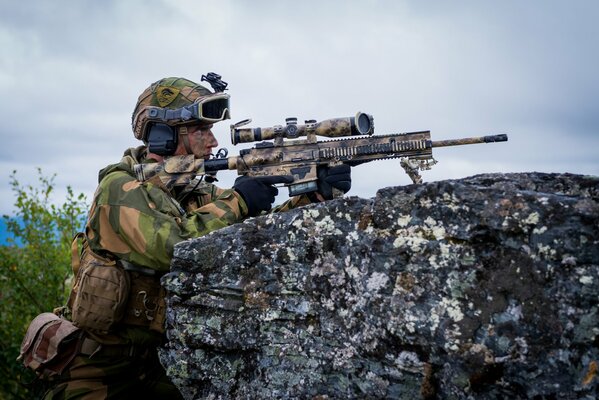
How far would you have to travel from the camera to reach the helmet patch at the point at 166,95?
5.78 m

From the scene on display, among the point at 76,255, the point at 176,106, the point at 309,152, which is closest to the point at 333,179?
the point at 309,152

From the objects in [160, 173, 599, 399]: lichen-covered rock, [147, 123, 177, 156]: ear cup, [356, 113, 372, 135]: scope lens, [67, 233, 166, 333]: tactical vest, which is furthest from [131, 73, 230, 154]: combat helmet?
[160, 173, 599, 399]: lichen-covered rock

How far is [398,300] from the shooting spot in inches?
128

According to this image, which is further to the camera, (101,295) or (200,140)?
(200,140)

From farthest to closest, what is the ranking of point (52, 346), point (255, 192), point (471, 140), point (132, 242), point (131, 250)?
1. point (471, 140)
2. point (255, 192)
3. point (52, 346)
4. point (131, 250)
5. point (132, 242)

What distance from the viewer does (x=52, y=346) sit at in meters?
5.04

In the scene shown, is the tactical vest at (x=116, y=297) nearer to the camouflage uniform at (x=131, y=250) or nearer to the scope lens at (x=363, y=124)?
the camouflage uniform at (x=131, y=250)

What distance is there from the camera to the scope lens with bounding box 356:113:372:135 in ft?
18.4

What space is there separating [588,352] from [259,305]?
1.61 meters

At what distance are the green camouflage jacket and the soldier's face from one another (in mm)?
711

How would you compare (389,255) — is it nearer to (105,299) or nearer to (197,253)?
(197,253)

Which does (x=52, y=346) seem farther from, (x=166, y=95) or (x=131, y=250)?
(x=166, y=95)

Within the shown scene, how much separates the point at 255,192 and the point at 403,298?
90.9 inches

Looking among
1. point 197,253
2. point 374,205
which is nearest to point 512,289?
point 374,205
